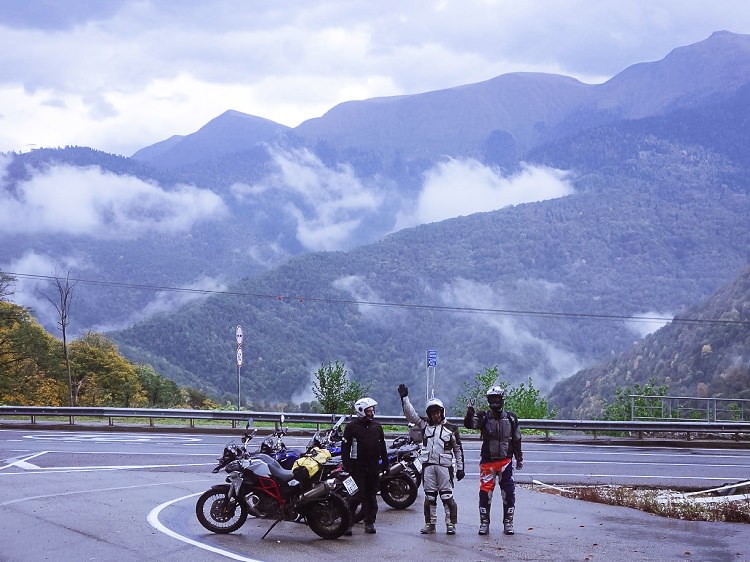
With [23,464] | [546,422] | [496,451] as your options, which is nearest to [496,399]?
[496,451]

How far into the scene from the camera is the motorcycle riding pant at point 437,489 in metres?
11.8

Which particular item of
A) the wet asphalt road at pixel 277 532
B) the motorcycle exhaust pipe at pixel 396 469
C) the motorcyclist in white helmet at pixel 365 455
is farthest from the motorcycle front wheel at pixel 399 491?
the motorcyclist in white helmet at pixel 365 455

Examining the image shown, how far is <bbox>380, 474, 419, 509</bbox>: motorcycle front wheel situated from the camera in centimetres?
1434

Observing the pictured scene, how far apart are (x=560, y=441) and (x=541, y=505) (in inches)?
562

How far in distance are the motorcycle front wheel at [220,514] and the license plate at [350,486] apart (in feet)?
4.26

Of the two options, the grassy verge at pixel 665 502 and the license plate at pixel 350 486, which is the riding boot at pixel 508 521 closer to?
the license plate at pixel 350 486

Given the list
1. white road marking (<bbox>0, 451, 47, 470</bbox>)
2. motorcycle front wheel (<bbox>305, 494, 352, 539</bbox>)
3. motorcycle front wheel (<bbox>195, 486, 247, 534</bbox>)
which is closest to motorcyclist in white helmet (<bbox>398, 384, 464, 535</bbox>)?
motorcycle front wheel (<bbox>305, 494, 352, 539</bbox>)

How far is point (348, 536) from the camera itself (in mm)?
11703

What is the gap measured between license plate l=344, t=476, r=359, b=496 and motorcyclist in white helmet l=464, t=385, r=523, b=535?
1498 millimetres

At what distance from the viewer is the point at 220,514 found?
39.2ft

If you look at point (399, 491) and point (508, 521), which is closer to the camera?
point (508, 521)

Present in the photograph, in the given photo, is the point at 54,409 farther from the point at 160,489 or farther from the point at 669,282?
the point at 669,282

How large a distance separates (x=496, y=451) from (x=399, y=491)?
2.99 meters

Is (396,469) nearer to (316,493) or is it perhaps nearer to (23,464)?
(316,493)
